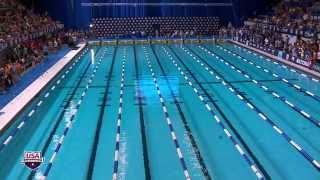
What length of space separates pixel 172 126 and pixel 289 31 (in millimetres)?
17188

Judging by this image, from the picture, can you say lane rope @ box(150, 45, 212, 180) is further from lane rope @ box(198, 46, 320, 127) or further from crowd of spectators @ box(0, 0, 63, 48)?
crowd of spectators @ box(0, 0, 63, 48)

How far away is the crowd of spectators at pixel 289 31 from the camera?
22.4 m

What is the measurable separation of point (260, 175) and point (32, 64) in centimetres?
1542

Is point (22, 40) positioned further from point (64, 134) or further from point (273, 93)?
point (273, 93)

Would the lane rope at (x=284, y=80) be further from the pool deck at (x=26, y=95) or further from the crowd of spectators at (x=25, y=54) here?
the crowd of spectators at (x=25, y=54)

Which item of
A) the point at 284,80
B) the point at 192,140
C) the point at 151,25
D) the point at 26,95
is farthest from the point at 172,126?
the point at 151,25

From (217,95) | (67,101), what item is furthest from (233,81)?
(67,101)

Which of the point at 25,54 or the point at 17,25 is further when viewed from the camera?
the point at 17,25

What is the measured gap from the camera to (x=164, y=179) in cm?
884

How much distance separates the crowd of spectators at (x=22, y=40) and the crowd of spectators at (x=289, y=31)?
484 inches

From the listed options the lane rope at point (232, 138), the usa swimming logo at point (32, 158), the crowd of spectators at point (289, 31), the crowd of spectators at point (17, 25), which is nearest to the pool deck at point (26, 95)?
the crowd of spectators at point (17, 25)

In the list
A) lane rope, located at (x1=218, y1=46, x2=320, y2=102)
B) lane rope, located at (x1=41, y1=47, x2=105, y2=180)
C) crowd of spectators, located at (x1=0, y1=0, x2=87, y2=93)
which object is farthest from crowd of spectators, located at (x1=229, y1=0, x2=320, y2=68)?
crowd of spectators, located at (x1=0, y1=0, x2=87, y2=93)

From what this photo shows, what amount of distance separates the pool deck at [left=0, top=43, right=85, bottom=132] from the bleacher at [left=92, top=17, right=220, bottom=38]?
15925 mm

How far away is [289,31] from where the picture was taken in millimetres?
27438
